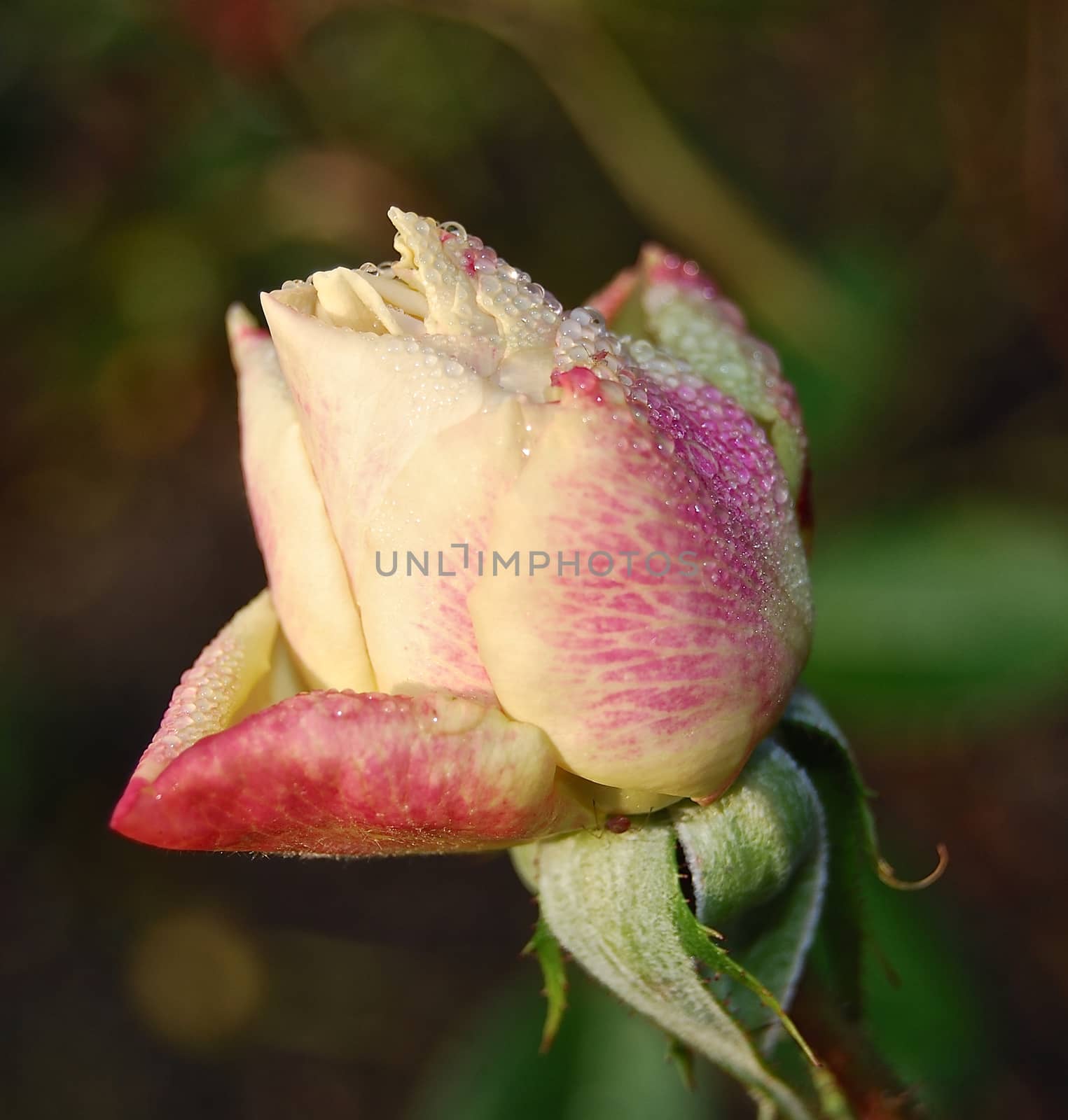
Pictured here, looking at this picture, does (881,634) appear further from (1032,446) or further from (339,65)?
(339,65)

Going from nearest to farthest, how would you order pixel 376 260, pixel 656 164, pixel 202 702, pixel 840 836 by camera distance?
pixel 202 702
pixel 840 836
pixel 656 164
pixel 376 260

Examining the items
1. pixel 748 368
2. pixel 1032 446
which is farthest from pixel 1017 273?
pixel 748 368

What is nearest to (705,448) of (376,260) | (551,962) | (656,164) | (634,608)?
(634,608)

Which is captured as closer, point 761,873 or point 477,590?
point 477,590

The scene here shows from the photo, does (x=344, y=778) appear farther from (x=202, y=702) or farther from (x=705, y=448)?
(x=705, y=448)

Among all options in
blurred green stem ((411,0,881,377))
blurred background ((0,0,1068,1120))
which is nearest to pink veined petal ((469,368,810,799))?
blurred background ((0,0,1068,1120))

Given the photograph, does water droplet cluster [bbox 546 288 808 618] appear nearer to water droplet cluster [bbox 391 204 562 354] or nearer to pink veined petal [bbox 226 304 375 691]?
water droplet cluster [bbox 391 204 562 354]

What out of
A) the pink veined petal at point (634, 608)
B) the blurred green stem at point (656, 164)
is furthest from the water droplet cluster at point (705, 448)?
the blurred green stem at point (656, 164)
